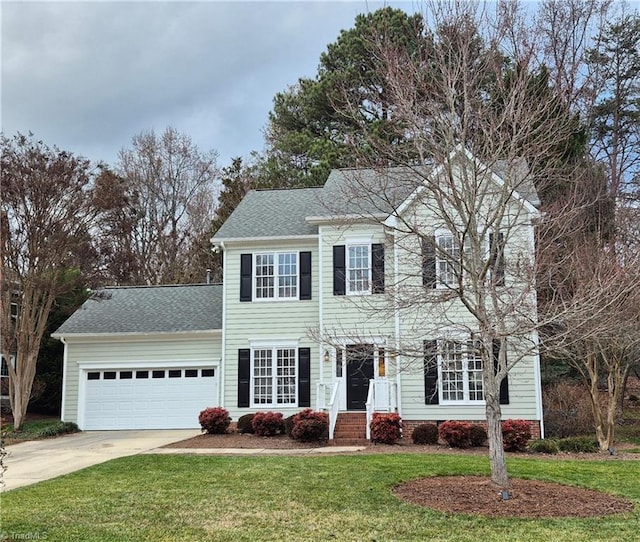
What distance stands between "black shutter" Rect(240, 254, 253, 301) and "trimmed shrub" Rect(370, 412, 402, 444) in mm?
6176

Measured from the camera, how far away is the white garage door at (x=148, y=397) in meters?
20.3

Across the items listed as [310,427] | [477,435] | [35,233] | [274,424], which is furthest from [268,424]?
[35,233]

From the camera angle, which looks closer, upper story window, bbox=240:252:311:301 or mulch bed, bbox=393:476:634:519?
mulch bed, bbox=393:476:634:519

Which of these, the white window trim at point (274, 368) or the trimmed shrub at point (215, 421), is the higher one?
the white window trim at point (274, 368)

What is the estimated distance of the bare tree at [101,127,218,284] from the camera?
112 ft

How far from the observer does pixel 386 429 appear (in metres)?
15.2

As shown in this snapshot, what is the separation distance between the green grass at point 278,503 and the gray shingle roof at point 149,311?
8.49m

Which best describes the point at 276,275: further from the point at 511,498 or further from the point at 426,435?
the point at 511,498

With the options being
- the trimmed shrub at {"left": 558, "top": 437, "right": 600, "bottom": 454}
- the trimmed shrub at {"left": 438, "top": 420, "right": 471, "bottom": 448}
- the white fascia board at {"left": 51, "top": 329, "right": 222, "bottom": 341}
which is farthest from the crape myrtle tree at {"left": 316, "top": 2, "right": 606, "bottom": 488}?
the white fascia board at {"left": 51, "top": 329, "right": 222, "bottom": 341}

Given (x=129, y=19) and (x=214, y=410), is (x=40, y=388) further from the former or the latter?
(x=129, y=19)

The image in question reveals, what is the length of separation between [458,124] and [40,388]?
19.5 m

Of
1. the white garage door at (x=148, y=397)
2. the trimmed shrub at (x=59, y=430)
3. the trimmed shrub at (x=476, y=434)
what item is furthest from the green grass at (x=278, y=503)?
the white garage door at (x=148, y=397)

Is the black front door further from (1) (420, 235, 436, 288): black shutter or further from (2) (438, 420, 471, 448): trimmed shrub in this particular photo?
(1) (420, 235, 436, 288): black shutter

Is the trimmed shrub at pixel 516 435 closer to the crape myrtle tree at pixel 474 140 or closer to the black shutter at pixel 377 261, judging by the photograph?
the crape myrtle tree at pixel 474 140
